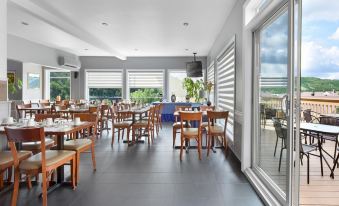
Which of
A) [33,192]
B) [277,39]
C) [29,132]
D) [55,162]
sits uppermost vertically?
[277,39]

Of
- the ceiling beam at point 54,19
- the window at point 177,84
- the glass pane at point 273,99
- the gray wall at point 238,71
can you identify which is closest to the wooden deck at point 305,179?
the glass pane at point 273,99

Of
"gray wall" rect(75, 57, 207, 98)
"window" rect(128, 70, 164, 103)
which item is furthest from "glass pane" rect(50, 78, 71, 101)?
"window" rect(128, 70, 164, 103)

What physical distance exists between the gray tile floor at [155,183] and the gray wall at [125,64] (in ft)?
23.8

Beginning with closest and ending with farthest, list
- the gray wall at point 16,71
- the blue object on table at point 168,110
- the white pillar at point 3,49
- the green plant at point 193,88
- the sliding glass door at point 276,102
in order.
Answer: the sliding glass door at point 276,102 < the white pillar at point 3,49 < the gray wall at point 16,71 < the green plant at point 193,88 < the blue object on table at point 168,110

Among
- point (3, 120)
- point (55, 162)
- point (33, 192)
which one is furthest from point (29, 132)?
point (3, 120)

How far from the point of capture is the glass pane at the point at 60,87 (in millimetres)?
12079

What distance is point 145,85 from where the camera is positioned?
1230 cm

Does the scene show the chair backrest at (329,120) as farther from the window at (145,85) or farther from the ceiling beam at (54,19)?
the window at (145,85)

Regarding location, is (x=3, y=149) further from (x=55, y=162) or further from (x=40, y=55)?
(x=40, y=55)

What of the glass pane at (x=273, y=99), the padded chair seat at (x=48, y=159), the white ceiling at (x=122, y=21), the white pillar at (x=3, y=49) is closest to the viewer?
the padded chair seat at (x=48, y=159)

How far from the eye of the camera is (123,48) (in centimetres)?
992

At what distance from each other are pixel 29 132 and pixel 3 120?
1293 millimetres

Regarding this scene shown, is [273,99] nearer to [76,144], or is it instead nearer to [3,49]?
[76,144]

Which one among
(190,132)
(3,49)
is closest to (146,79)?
(190,132)
